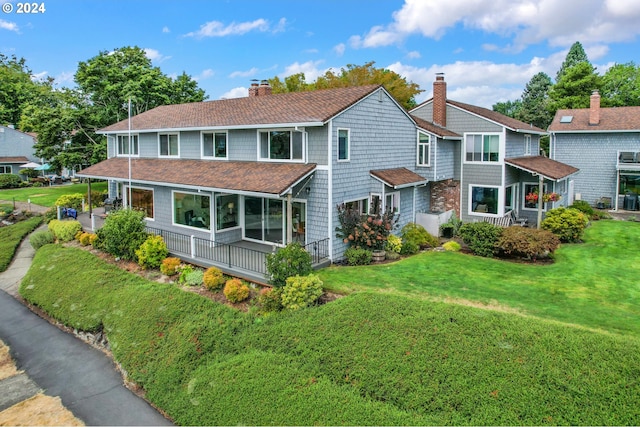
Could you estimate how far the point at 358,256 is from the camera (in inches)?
655

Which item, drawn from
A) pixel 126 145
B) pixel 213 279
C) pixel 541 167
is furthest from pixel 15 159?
pixel 541 167

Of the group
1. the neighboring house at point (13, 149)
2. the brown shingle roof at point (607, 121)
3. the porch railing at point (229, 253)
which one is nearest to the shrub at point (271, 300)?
the porch railing at point (229, 253)

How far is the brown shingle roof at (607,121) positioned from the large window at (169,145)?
2545 cm

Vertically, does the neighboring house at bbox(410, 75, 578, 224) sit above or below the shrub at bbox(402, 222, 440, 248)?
above

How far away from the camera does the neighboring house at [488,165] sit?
2312 centimetres

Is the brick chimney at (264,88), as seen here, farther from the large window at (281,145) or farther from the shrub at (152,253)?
the shrub at (152,253)

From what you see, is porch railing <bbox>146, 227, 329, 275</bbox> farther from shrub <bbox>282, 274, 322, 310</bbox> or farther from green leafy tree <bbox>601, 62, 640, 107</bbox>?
green leafy tree <bbox>601, 62, 640, 107</bbox>

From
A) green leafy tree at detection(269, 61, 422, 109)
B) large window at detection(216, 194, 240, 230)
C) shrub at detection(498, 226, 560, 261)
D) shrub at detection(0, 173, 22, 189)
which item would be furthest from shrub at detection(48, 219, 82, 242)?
shrub at detection(0, 173, 22, 189)

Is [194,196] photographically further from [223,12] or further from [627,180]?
[627,180]

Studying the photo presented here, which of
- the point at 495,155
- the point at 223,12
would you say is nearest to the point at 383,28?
the point at 223,12

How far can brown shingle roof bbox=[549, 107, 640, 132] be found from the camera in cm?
2923

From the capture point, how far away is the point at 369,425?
A: 8.67 m

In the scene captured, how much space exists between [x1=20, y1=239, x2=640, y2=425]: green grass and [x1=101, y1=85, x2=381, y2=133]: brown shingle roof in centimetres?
753

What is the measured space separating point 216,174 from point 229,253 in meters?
4.56
